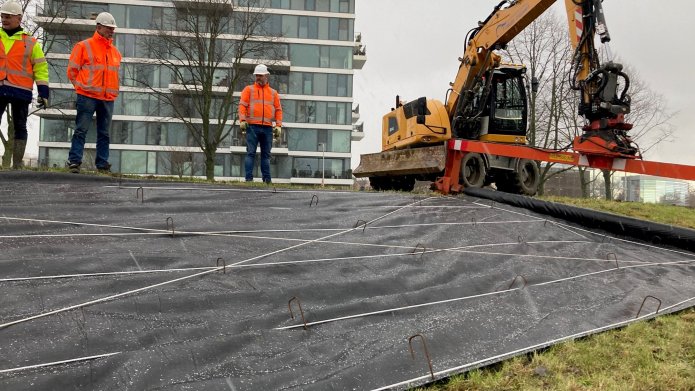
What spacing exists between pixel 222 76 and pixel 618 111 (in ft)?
101

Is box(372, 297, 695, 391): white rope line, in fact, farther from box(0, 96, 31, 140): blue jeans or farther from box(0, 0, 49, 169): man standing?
box(0, 96, 31, 140): blue jeans

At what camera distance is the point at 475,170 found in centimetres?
941

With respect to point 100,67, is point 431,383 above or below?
below

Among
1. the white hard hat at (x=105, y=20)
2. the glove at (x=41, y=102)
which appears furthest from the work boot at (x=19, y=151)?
the white hard hat at (x=105, y=20)

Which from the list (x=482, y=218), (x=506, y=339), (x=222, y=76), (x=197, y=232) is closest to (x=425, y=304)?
(x=506, y=339)

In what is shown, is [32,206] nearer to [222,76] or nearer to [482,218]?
[482,218]

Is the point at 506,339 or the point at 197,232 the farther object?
the point at 197,232

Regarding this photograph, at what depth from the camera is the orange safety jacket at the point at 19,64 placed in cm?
560

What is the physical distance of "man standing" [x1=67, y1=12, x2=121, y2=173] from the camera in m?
5.78

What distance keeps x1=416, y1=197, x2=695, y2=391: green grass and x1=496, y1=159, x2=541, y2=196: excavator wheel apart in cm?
660

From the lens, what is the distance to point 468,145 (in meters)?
8.35

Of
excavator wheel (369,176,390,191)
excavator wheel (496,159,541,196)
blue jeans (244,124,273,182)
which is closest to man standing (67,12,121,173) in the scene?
blue jeans (244,124,273,182)

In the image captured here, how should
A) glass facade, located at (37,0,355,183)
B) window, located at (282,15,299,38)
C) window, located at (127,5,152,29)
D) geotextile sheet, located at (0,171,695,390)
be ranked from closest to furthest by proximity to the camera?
geotextile sheet, located at (0,171,695,390)
glass facade, located at (37,0,355,183)
window, located at (127,5,152,29)
window, located at (282,15,299,38)

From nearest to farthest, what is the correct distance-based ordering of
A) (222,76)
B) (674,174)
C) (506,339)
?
(506,339), (674,174), (222,76)
